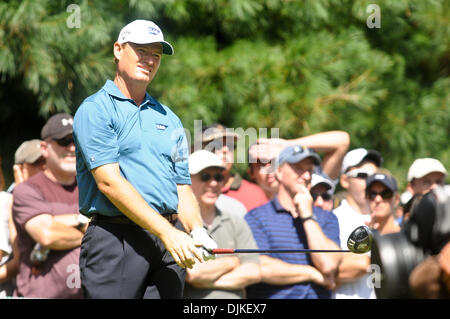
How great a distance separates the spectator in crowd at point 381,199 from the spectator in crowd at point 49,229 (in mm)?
2148

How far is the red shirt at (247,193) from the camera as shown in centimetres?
554

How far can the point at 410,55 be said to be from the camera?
8.05m

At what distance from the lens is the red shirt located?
5.54 metres

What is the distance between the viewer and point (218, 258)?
185 inches

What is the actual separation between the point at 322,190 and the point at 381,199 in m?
0.45

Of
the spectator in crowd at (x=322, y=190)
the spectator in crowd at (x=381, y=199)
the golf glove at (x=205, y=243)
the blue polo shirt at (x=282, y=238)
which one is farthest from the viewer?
the spectator in crowd at (x=322, y=190)

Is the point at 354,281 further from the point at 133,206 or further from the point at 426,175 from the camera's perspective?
the point at 133,206

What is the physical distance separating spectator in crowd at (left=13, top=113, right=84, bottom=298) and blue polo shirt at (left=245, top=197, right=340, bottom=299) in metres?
1.22

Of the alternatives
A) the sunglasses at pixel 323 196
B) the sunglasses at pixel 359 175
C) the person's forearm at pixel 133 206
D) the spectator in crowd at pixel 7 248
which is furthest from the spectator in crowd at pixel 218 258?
the person's forearm at pixel 133 206

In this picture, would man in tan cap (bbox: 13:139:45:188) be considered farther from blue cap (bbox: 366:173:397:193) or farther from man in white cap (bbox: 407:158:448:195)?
man in white cap (bbox: 407:158:448:195)

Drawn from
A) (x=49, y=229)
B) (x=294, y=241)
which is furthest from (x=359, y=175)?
(x=49, y=229)

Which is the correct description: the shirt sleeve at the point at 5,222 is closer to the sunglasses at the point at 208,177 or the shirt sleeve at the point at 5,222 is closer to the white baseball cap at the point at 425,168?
the sunglasses at the point at 208,177

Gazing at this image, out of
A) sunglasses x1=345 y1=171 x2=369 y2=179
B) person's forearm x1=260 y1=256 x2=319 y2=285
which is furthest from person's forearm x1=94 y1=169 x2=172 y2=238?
sunglasses x1=345 y1=171 x2=369 y2=179

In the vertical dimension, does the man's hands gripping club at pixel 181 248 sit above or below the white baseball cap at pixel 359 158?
below
